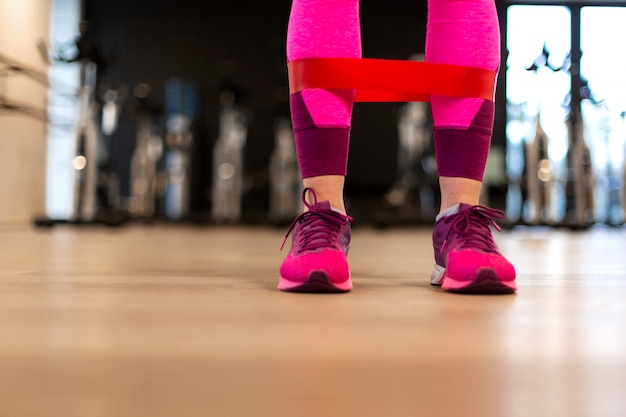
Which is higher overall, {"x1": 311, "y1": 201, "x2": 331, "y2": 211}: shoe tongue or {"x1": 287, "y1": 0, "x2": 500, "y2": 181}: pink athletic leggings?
{"x1": 287, "y1": 0, "x2": 500, "y2": 181}: pink athletic leggings

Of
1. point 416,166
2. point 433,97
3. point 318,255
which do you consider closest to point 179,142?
point 416,166

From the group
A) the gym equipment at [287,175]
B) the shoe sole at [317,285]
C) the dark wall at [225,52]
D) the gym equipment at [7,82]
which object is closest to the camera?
the shoe sole at [317,285]

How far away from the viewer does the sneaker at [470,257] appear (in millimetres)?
939

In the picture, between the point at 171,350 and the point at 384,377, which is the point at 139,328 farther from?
the point at 384,377

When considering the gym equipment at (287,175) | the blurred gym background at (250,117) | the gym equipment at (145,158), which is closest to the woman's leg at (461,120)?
the gym equipment at (145,158)

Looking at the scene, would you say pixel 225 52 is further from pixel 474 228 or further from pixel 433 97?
pixel 474 228

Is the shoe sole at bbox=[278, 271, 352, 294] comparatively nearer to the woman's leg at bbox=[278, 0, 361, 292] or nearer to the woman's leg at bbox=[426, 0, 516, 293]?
the woman's leg at bbox=[278, 0, 361, 292]

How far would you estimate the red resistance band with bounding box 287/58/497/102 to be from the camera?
99cm

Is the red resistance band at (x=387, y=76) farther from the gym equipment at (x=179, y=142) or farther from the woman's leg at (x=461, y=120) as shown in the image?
the gym equipment at (x=179, y=142)

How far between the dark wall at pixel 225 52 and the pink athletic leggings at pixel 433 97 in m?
6.27

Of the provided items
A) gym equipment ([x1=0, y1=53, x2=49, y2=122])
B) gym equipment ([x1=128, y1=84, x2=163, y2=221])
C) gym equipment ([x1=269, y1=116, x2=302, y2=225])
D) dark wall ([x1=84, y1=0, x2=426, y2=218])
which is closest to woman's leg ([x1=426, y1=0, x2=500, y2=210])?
gym equipment ([x1=0, y1=53, x2=49, y2=122])

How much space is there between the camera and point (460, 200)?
1.04 m

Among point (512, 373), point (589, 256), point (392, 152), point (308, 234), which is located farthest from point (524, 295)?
point (392, 152)

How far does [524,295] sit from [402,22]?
687 centimetres
